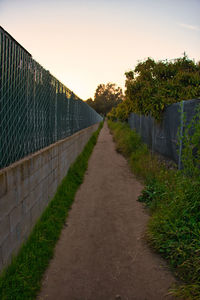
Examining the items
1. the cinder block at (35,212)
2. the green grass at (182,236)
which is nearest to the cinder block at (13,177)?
the cinder block at (35,212)

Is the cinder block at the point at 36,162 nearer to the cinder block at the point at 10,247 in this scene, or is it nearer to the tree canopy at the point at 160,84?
the cinder block at the point at 10,247

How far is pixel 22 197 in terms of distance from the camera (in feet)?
8.78

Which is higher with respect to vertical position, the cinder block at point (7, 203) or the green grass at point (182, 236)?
the cinder block at point (7, 203)

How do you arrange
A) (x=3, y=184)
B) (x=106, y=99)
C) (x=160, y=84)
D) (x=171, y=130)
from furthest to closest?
(x=106, y=99), (x=160, y=84), (x=171, y=130), (x=3, y=184)

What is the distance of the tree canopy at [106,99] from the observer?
106 m

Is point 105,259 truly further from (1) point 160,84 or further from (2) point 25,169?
(1) point 160,84

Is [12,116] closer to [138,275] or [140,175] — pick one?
[138,275]

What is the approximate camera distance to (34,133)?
3430 mm

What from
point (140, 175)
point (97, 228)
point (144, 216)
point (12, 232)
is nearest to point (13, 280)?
point (12, 232)

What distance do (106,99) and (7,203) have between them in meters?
110

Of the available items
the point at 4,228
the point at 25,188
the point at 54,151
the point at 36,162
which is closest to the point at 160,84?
the point at 54,151

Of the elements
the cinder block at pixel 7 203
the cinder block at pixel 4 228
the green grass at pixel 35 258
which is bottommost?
the green grass at pixel 35 258

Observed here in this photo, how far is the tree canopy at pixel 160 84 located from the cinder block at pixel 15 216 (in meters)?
5.62

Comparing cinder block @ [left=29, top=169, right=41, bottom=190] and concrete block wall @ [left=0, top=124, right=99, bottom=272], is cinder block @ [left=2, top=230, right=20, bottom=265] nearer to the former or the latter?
concrete block wall @ [left=0, top=124, right=99, bottom=272]
